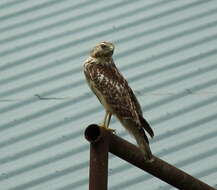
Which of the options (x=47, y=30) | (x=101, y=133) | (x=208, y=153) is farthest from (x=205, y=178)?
(x=101, y=133)

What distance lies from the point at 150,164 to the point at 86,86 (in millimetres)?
4245

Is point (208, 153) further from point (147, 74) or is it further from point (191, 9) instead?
point (191, 9)

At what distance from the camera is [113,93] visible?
25.4 feet

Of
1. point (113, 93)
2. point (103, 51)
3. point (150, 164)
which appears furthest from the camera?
point (103, 51)

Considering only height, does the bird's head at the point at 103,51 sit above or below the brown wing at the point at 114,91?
above

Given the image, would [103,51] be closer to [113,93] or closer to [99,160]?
[113,93]

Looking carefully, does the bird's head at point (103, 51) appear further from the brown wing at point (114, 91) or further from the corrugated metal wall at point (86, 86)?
the corrugated metal wall at point (86, 86)

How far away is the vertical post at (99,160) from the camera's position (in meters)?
5.57

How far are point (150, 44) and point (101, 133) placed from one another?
498 cm

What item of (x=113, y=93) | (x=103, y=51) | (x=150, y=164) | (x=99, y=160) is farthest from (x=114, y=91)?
(x=99, y=160)

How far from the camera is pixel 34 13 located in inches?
435

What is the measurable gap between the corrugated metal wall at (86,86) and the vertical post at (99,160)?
3469 mm

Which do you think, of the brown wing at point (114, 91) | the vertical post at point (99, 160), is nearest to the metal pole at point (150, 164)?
the vertical post at point (99, 160)

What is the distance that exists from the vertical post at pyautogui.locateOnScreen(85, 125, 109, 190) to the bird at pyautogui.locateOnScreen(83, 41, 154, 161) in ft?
2.73
